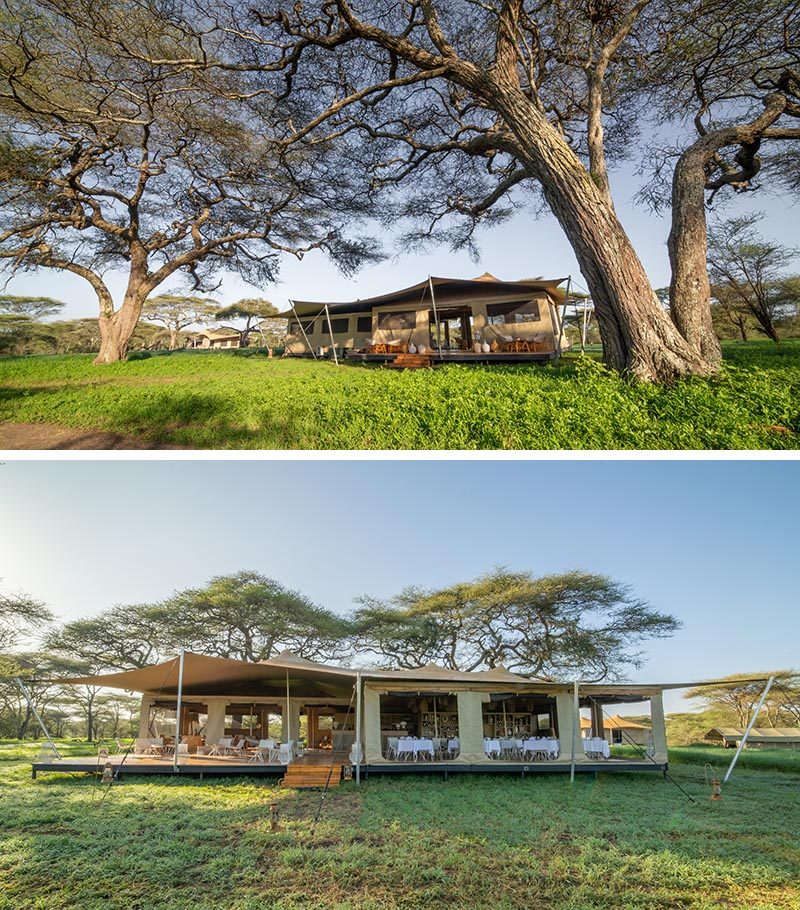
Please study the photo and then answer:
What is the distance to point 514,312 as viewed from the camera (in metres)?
14.9

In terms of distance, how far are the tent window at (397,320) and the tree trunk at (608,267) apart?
25.4 ft

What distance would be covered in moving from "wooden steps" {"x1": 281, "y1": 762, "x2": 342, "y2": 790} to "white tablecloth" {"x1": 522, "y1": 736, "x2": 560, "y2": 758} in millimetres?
3115

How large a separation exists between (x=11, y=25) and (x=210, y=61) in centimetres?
319

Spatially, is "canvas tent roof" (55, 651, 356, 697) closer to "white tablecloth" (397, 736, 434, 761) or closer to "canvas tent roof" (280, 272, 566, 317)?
"white tablecloth" (397, 736, 434, 761)

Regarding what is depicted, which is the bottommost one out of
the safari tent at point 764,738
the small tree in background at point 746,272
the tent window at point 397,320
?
the safari tent at point 764,738

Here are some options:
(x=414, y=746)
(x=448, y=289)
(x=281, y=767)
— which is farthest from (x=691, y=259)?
(x=281, y=767)

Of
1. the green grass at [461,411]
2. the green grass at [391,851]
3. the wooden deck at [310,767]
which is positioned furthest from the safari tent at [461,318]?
the green grass at [391,851]

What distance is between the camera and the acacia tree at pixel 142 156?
10.0m

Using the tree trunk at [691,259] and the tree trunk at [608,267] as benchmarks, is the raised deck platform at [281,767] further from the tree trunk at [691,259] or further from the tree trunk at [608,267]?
the tree trunk at [691,259]

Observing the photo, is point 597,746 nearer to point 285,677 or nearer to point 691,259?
point 285,677

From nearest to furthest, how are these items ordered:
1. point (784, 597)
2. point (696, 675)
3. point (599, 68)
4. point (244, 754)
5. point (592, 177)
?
point (592, 177), point (599, 68), point (244, 754), point (784, 597), point (696, 675)

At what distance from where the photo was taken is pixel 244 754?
10.7 m

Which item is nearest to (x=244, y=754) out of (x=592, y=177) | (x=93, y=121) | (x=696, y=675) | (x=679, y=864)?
(x=679, y=864)

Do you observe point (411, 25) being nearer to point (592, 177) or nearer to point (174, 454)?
point (592, 177)
